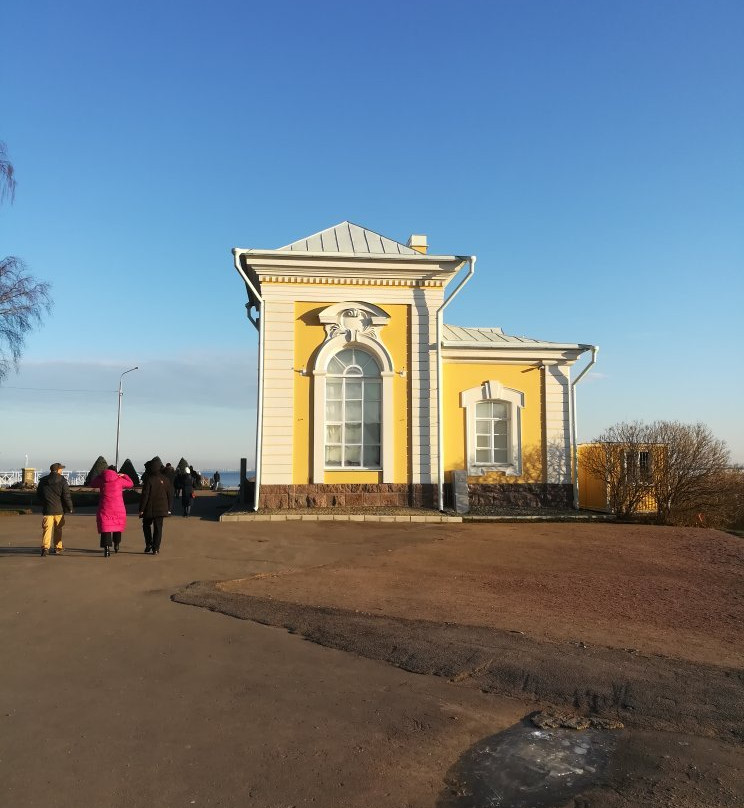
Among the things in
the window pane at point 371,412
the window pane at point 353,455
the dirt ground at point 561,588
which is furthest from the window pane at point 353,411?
the dirt ground at point 561,588

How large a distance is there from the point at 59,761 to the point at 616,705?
336 centimetres

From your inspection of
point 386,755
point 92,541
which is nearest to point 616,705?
point 386,755

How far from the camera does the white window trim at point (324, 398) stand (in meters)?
16.4

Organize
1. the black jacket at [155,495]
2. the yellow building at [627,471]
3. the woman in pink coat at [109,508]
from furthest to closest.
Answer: the yellow building at [627,471]
the black jacket at [155,495]
the woman in pink coat at [109,508]

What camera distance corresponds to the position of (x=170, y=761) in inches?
145

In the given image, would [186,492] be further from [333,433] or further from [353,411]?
[353,411]

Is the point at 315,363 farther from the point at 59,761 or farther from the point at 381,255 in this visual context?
the point at 59,761

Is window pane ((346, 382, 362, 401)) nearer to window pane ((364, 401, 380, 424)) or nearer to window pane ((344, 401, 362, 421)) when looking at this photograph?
window pane ((344, 401, 362, 421))

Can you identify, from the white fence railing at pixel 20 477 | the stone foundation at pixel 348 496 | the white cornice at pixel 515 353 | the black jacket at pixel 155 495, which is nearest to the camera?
the black jacket at pixel 155 495

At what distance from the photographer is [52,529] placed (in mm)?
10203

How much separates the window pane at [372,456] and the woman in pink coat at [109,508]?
7.30 meters

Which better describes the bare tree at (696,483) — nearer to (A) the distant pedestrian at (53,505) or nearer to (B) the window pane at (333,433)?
(B) the window pane at (333,433)

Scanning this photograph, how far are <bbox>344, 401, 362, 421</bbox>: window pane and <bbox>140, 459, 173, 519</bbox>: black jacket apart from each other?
21.5ft

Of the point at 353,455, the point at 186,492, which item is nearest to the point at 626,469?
the point at 353,455
